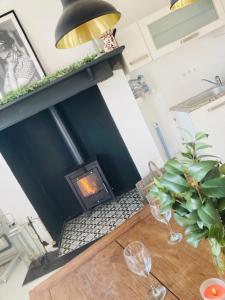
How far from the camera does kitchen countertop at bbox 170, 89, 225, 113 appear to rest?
3.06 meters

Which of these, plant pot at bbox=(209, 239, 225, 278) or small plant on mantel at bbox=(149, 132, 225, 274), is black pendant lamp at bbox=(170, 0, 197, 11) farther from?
plant pot at bbox=(209, 239, 225, 278)

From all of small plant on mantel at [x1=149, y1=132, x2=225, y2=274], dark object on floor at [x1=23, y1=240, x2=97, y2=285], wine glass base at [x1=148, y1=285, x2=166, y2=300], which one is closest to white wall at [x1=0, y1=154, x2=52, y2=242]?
dark object on floor at [x1=23, y1=240, x2=97, y2=285]

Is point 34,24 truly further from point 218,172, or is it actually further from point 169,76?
point 218,172

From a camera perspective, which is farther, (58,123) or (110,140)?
(110,140)

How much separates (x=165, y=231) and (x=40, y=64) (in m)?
2.50

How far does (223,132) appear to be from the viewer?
3.18 m

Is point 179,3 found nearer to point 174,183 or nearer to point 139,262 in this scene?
point 174,183

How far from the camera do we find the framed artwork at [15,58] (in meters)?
3.11

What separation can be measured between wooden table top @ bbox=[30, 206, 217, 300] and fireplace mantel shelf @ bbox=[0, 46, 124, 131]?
74.7 inches

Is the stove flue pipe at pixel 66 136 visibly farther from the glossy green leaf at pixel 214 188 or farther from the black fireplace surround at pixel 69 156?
the glossy green leaf at pixel 214 188

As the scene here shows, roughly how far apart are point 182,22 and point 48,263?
2840 mm

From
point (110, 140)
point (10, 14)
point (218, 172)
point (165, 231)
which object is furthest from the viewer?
point (110, 140)

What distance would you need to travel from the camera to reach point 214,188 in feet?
2.48

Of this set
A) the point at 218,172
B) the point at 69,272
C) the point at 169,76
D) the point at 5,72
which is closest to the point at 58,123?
the point at 5,72
